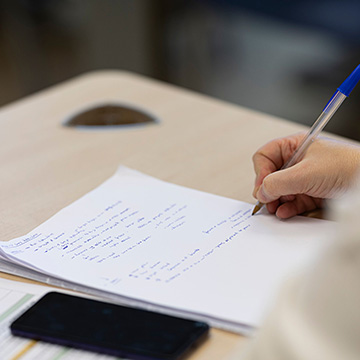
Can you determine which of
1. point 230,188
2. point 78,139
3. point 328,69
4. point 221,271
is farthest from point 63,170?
point 328,69

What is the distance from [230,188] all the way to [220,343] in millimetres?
332

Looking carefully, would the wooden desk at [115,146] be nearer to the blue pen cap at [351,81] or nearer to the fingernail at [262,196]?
the fingernail at [262,196]

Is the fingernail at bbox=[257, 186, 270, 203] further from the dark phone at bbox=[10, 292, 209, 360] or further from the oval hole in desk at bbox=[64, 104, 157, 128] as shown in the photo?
the oval hole in desk at bbox=[64, 104, 157, 128]

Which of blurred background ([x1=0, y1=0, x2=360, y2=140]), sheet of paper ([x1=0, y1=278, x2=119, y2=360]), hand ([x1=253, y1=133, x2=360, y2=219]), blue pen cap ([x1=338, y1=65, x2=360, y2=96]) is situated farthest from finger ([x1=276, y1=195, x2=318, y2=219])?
blurred background ([x1=0, y1=0, x2=360, y2=140])

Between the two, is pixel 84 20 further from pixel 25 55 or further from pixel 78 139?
pixel 78 139

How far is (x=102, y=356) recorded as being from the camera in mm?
569

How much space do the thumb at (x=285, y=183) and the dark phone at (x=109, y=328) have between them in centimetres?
25

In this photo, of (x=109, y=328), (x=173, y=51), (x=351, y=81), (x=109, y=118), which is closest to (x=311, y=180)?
(x=351, y=81)

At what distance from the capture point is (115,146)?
1036mm

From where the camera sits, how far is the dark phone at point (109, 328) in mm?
561

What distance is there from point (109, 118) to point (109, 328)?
60 centimetres

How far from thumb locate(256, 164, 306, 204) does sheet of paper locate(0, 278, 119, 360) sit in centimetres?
29

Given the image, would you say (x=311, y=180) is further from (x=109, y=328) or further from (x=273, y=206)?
(x=109, y=328)

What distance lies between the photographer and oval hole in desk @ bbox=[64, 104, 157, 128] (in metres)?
1.12
